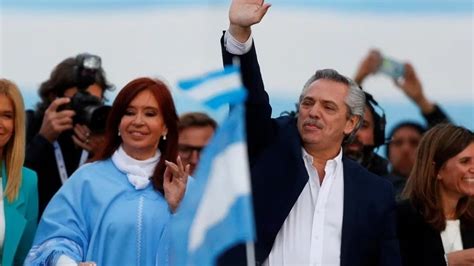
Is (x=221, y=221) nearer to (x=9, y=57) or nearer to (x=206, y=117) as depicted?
(x=206, y=117)

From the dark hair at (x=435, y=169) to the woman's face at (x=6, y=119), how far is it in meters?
1.69

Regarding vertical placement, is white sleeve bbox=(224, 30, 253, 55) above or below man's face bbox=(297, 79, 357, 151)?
above

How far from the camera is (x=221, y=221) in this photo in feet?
18.2

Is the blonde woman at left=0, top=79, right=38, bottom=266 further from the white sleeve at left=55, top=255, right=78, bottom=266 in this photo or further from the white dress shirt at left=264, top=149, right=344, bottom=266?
the white dress shirt at left=264, top=149, right=344, bottom=266

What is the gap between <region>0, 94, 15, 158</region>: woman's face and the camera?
23.9 ft

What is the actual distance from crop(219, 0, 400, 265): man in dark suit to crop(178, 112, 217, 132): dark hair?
5.59ft

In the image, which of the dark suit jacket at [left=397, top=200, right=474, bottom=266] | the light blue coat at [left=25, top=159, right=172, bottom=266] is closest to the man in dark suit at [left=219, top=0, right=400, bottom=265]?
the dark suit jacket at [left=397, top=200, right=474, bottom=266]

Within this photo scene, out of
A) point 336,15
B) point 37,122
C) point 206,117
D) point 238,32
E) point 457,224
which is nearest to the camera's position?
point 238,32

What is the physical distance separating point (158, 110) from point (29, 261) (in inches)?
32.9

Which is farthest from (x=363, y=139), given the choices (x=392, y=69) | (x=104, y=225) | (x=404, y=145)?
(x=104, y=225)

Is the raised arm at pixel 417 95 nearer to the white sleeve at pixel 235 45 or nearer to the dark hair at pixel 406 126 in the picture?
the dark hair at pixel 406 126

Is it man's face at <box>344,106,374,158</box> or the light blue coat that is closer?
the light blue coat

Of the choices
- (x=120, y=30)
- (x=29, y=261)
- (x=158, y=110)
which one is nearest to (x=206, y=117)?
(x=120, y=30)

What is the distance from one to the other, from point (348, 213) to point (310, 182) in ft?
0.63
